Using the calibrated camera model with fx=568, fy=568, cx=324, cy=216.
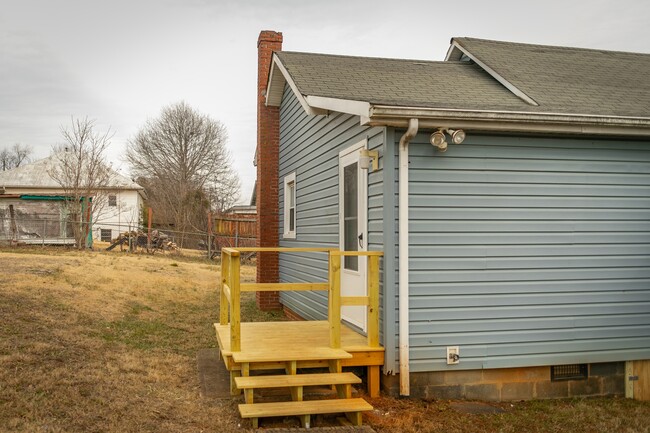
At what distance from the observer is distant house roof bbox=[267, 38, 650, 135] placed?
5441 millimetres

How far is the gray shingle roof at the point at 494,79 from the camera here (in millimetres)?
6020

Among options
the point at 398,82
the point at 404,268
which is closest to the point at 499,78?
the point at 398,82

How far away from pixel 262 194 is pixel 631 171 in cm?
683

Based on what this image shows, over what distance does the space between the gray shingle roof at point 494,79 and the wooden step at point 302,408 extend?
265cm

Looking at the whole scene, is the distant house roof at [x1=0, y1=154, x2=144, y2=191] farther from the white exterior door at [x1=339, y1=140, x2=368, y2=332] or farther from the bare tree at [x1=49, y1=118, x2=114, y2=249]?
the white exterior door at [x1=339, y1=140, x2=368, y2=332]

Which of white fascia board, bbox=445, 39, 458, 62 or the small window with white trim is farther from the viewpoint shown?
the small window with white trim

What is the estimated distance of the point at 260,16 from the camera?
1547cm

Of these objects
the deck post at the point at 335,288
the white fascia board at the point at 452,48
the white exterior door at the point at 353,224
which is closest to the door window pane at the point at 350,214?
the white exterior door at the point at 353,224

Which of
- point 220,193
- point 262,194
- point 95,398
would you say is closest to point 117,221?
point 220,193

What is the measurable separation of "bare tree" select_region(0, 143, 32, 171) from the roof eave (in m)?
63.9

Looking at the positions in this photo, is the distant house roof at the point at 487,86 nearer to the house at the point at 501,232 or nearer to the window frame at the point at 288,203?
the house at the point at 501,232

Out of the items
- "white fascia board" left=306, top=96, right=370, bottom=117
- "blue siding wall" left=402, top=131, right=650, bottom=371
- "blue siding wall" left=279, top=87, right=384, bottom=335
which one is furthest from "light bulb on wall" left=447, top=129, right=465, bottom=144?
"white fascia board" left=306, top=96, right=370, bottom=117

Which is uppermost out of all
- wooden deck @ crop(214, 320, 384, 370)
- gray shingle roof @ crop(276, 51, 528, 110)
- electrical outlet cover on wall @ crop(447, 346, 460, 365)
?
gray shingle roof @ crop(276, 51, 528, 110)

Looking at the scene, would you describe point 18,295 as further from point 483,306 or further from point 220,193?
point 220,193
